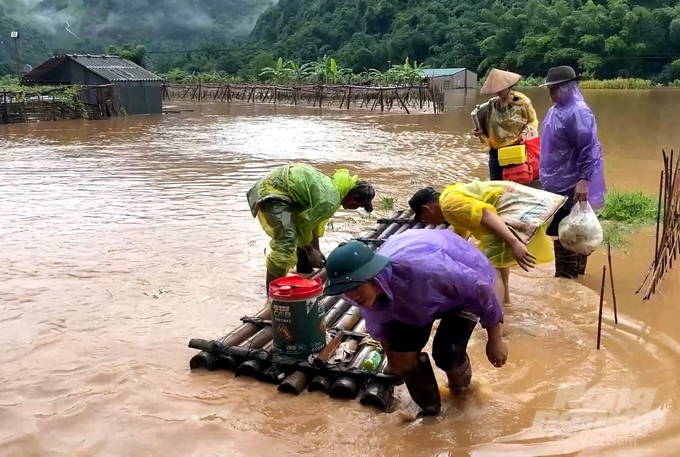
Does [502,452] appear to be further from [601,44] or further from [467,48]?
[467,48]

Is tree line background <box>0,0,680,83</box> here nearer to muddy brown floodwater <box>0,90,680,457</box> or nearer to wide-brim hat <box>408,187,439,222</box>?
muddy brown floodwater <box>0,90,680,457</box>

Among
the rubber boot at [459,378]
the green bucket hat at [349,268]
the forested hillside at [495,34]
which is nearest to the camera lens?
the green bucket hat at [349,268]

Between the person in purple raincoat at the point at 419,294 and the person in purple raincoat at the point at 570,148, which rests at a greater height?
the person in purple raincoat at the point at 570,148

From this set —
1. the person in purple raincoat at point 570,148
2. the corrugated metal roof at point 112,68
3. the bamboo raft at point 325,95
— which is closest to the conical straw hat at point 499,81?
the person in purple raincoat at point 570,148

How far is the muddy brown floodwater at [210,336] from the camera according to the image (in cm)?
312

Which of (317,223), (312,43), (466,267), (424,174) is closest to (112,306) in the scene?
Answer: (317,223)

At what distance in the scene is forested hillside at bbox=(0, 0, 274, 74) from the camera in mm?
96688

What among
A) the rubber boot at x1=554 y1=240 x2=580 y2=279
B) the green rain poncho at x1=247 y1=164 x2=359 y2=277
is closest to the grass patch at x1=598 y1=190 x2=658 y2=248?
the rubber boot at x1=554 y1=240 x2=580 y2=279

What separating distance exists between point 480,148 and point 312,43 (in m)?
58.4

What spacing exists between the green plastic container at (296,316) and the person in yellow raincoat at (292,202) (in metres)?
0.84

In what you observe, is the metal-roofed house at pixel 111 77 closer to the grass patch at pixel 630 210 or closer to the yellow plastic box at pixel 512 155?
the grass patch at pixel 630 210

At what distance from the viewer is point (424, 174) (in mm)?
10562

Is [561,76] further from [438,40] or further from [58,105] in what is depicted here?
[438,40]

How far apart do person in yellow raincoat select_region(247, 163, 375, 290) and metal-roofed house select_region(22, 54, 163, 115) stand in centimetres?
2295
